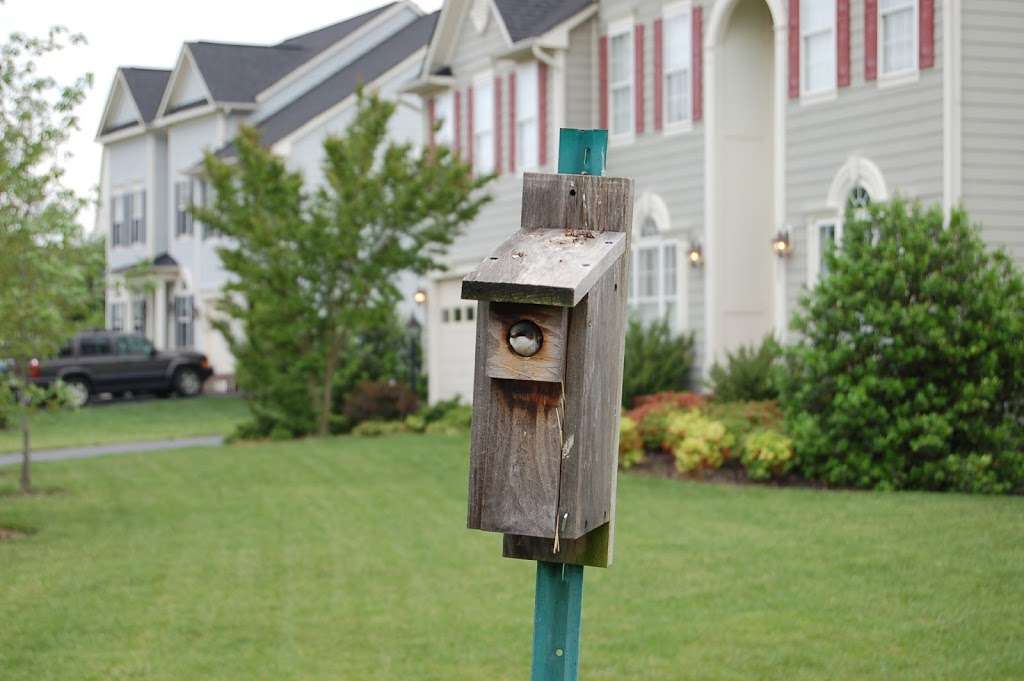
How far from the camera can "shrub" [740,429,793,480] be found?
14820 mm

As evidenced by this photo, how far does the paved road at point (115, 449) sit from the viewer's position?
22.2 meters

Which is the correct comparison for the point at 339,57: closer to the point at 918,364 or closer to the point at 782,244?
the point at 782,244

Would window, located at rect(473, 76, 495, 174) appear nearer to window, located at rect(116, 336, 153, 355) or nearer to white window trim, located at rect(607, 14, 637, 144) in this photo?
white window trim, located at rect(607, 14, 637, 144)

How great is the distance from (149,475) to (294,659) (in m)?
10.8

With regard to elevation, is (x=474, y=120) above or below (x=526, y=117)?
above

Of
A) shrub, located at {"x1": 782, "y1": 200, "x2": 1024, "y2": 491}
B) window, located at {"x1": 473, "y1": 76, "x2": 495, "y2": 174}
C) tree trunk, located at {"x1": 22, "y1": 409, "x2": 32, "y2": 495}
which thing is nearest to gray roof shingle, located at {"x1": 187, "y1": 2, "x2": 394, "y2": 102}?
window, located at {"x1": 473, "y1": 76, "x2": 495, "y2": 174}

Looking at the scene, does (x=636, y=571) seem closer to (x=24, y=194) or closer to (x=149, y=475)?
(x=24, y=194)

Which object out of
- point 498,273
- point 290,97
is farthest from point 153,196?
point 498,273

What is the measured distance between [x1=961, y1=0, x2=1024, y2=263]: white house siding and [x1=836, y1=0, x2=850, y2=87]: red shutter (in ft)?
6.35

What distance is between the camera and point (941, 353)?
46.3ft

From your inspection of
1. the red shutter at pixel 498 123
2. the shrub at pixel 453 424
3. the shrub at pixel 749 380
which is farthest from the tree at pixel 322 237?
the shrub at pixel 749 380

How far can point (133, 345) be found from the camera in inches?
1417

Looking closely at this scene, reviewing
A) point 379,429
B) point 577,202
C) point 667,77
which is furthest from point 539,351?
point 379,429

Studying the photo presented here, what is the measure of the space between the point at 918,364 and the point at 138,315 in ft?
110
